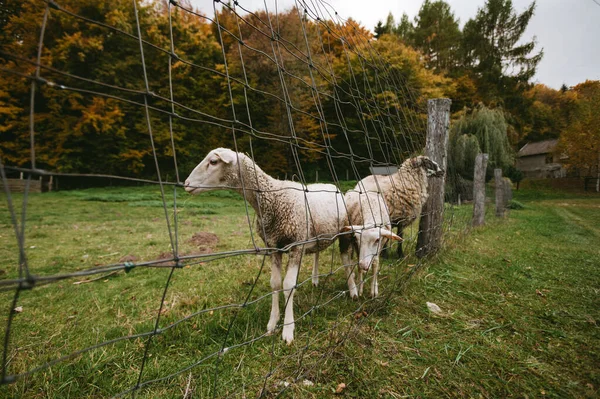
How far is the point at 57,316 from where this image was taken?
2.71m

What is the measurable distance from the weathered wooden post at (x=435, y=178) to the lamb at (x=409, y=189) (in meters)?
0.14

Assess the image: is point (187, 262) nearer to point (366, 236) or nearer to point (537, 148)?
point (366, 236)

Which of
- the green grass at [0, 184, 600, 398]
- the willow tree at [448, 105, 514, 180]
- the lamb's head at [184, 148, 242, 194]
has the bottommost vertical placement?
the green grass at [0, 184, 600, 398]

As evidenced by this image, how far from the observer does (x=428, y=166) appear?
13.3 feet

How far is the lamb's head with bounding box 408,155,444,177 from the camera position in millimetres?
3998

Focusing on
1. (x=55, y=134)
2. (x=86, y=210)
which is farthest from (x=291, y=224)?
(x=55, y=134)

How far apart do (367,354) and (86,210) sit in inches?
454

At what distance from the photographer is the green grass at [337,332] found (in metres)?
1.86

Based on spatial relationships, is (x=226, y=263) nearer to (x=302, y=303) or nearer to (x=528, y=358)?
(x=302, y=303)

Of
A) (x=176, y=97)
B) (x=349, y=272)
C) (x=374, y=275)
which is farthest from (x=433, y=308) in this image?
(x=176, y=97)

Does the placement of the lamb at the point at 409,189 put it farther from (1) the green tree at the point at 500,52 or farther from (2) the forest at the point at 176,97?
(1) the green tree at the point at 500,52

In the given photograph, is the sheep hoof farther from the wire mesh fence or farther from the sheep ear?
the sheep ear

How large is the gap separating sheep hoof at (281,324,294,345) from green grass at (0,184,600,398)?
2.8 inches

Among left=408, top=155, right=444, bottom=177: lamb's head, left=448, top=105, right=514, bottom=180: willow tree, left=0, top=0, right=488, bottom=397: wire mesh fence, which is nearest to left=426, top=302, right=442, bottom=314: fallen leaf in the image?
left=0, top=0, right=488, bottom=397: wire mesh fence
